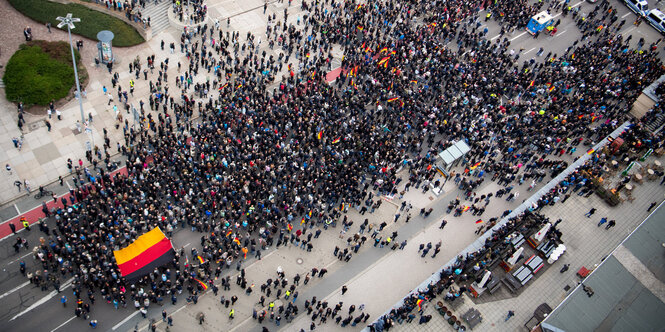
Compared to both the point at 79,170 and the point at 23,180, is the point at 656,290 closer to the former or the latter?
the point at 79,170

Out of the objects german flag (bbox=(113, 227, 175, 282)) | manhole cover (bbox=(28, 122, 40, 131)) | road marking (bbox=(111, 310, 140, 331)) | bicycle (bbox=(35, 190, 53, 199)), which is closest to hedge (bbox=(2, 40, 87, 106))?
manhole cover (bbox=(28, 122, 40, 131))

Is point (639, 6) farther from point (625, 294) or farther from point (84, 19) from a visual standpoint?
point (84, 19)

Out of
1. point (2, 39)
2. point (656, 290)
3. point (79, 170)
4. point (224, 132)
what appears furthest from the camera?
point (2, 39)

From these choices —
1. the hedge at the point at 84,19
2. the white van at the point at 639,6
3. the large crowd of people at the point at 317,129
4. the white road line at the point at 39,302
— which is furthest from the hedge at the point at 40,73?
the white van at the point at 639,6

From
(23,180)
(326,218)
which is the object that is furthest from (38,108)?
(326,218)

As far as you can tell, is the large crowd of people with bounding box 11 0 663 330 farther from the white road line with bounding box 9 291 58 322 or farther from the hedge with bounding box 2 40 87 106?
the hedge with bounding box 2 40 87 106

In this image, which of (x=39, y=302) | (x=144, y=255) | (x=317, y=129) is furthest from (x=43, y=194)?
(x=317, y=129)
